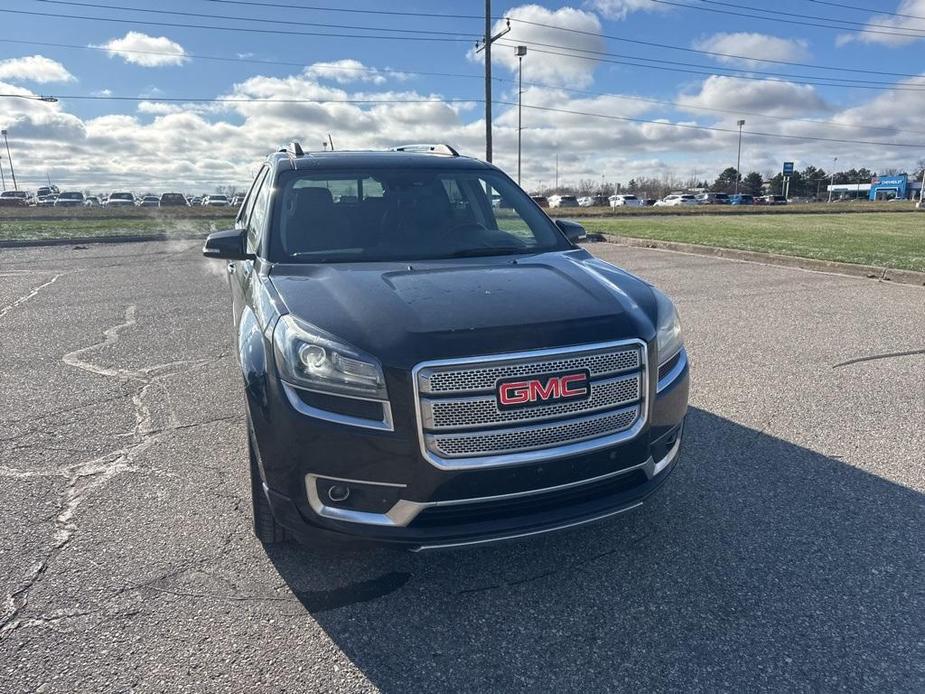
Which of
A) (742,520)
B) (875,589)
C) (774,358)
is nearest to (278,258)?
(742,520)

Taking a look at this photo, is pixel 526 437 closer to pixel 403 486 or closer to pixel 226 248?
pixel 403 486

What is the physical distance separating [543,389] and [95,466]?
2.88 metres

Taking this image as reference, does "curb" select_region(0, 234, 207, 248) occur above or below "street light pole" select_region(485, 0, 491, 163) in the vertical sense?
below

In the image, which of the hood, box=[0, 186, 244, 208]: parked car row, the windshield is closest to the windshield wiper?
the windshield

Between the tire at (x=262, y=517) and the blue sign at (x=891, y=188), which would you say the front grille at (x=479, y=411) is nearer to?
the tire at (x=262, y=517)

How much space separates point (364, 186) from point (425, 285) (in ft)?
4.62

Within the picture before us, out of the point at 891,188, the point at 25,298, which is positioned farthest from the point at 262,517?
the point at 891,188

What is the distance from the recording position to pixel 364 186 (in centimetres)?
399

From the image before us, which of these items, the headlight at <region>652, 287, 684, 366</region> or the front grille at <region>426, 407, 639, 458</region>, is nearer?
the front grille at <region>426, 407, 639, 458</region>

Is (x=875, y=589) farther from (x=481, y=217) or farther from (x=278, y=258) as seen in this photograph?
(x=278, y=258)

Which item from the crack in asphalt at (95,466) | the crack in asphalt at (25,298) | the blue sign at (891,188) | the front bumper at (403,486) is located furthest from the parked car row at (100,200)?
the blue sign at (891,188)

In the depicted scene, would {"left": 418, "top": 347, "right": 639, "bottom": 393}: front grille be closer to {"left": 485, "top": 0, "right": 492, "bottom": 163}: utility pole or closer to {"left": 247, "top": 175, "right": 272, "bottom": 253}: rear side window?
{"left": 247, "top": 175, "right": 272, "bottom": 253}: rear side window

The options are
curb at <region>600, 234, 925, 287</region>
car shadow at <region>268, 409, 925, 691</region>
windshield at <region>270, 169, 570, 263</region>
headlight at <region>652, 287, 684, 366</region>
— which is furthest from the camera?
curb at <region>600, 234, 925, 287</region>

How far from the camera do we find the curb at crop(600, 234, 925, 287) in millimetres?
9891
